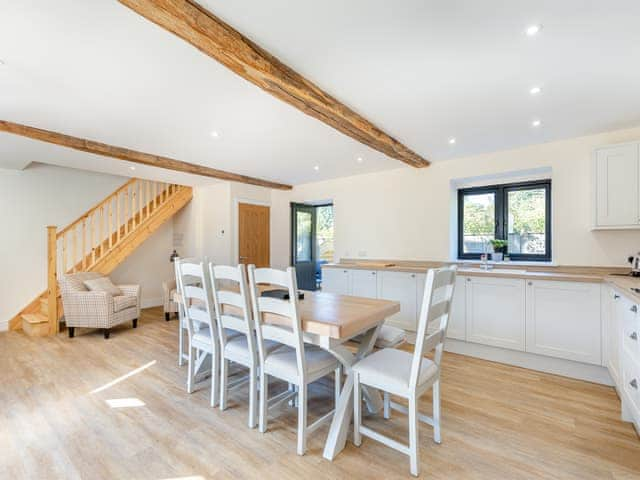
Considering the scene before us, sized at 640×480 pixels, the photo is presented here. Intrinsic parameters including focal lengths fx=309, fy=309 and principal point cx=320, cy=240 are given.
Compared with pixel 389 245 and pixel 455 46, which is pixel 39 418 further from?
pixel 389 245

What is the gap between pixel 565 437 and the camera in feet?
6.45

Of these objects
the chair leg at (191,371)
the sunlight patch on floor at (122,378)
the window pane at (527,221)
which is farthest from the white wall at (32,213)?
the window pane at (527,221)

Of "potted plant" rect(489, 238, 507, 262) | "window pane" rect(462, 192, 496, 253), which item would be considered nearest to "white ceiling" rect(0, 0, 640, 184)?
"window pane" rect(462, 192, 496, 253)

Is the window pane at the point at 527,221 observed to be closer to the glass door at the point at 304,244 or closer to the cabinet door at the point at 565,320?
the cabinet door at the point at 565,320

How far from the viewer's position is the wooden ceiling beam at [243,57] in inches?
57.7

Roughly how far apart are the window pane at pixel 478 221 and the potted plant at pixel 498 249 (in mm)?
176

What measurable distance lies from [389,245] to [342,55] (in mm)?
3210

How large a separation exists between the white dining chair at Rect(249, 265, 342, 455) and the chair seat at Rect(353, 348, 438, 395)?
27 centimetres

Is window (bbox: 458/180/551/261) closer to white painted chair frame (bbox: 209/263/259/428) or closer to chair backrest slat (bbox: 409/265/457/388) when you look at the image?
chair backrest slat (bbox: 409/265/457/388)

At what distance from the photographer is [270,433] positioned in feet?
6.58

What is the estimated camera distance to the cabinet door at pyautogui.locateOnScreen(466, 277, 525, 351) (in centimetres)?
309

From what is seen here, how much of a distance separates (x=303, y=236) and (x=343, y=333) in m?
4.66

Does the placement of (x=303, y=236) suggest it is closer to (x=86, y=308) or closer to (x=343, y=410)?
(x=86, y=308)

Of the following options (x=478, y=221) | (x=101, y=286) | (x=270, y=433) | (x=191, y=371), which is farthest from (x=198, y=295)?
(x=478, y=221)
